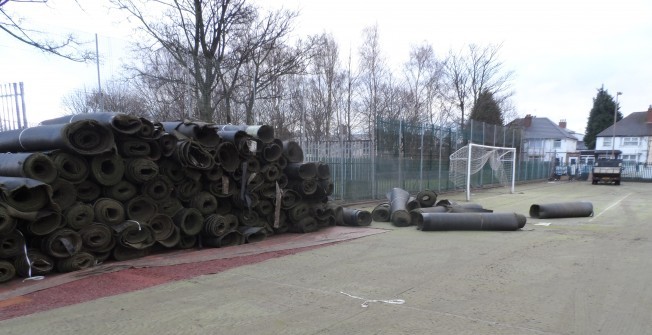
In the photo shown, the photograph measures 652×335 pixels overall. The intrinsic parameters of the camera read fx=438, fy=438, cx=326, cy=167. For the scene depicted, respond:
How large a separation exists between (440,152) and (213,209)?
16.4 m

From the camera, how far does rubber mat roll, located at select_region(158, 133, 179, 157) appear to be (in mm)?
8047

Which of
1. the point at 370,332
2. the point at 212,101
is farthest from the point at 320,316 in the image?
the point at 212,101

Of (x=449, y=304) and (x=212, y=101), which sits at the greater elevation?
(x=212, y=101)

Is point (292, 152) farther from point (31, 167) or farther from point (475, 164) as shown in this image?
point (475, 164)

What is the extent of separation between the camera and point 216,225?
8.48 m

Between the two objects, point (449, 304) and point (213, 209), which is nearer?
point (449, 304)

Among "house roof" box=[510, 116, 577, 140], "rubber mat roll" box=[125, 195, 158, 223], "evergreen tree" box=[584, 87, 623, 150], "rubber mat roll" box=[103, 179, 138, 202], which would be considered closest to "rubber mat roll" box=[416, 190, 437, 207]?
"rubber mat roll" box=[125, 195, 158, 223]

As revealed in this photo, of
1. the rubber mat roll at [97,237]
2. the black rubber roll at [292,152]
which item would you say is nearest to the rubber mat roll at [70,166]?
the rubber mat roll at [97,237]

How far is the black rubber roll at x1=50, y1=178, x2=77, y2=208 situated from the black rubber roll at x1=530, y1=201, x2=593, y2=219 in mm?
12085

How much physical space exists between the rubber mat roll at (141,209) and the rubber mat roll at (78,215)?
667mm

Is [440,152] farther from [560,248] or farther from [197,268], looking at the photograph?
[197,268]

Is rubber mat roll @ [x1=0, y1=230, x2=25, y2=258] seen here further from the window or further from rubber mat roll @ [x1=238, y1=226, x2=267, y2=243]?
the window

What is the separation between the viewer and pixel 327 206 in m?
11.3

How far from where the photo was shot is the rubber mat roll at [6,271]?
5867 mm
